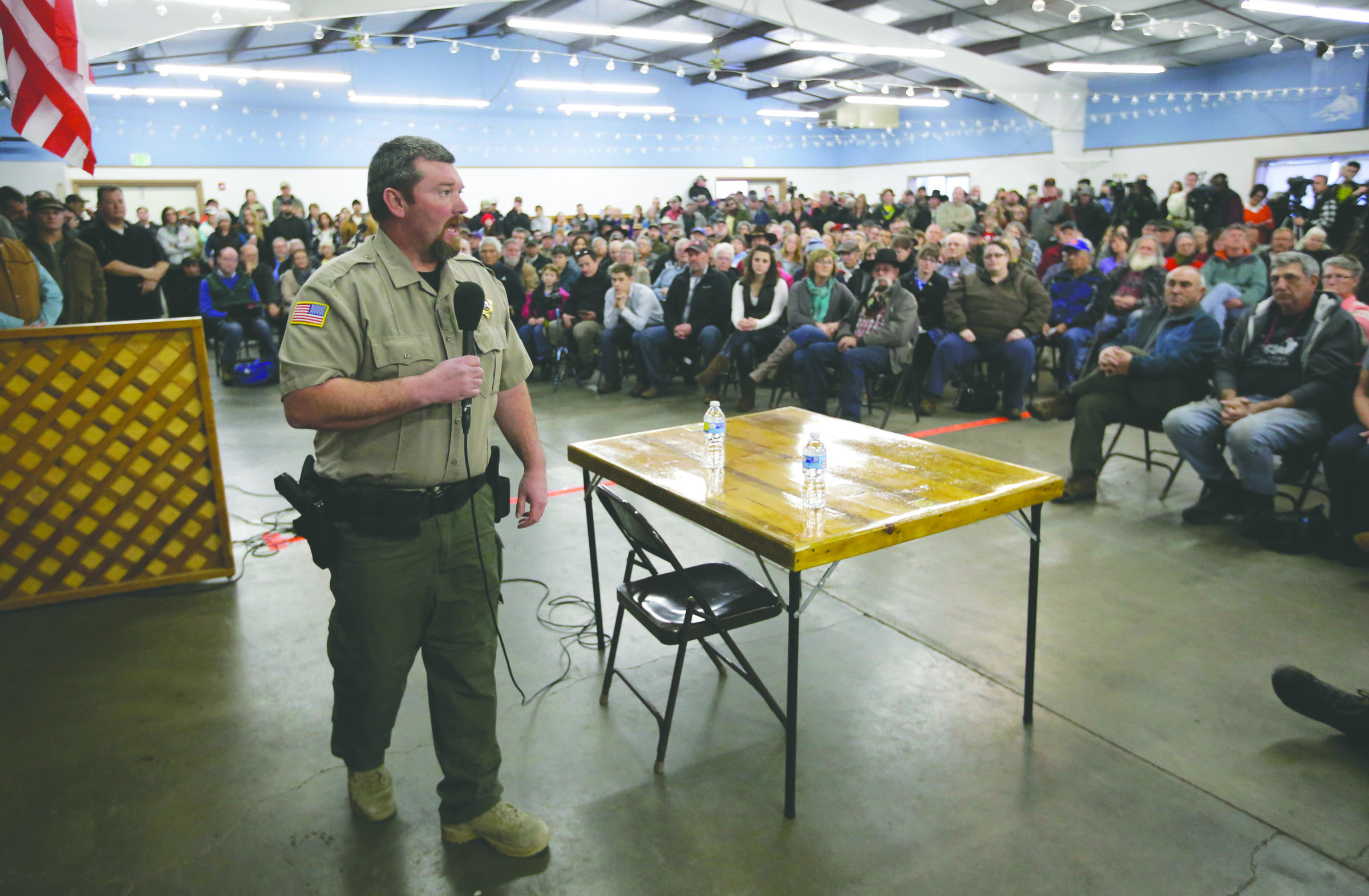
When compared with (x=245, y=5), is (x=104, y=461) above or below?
below

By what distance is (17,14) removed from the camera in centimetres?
306

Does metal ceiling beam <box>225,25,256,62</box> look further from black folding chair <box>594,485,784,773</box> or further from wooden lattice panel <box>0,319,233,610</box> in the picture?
black folding chair <box>594,485,784,773</box>

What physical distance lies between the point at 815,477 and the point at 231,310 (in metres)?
8.01

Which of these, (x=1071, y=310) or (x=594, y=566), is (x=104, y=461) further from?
(x=1071, y=310)

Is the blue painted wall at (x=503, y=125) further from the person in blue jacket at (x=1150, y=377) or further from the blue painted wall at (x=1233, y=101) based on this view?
the person in blue jacket at (x=1150, y=377)

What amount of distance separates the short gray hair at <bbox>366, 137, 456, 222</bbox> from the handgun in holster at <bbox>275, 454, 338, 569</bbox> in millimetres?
554

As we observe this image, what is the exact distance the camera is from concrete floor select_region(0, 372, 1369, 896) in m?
1.90

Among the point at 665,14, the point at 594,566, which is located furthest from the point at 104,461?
the point at 665,14

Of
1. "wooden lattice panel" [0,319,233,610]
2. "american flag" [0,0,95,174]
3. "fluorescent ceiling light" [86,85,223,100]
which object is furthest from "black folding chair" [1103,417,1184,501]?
"fluorescent ceiling light" [86,85,223,100]

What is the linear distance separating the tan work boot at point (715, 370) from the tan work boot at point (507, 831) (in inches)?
197

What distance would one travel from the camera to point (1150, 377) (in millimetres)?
4203

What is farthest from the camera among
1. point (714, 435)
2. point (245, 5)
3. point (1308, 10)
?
point (1308, 10)

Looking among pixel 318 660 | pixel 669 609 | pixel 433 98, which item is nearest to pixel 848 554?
pixel 669 609

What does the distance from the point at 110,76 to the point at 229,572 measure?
1522 cm
